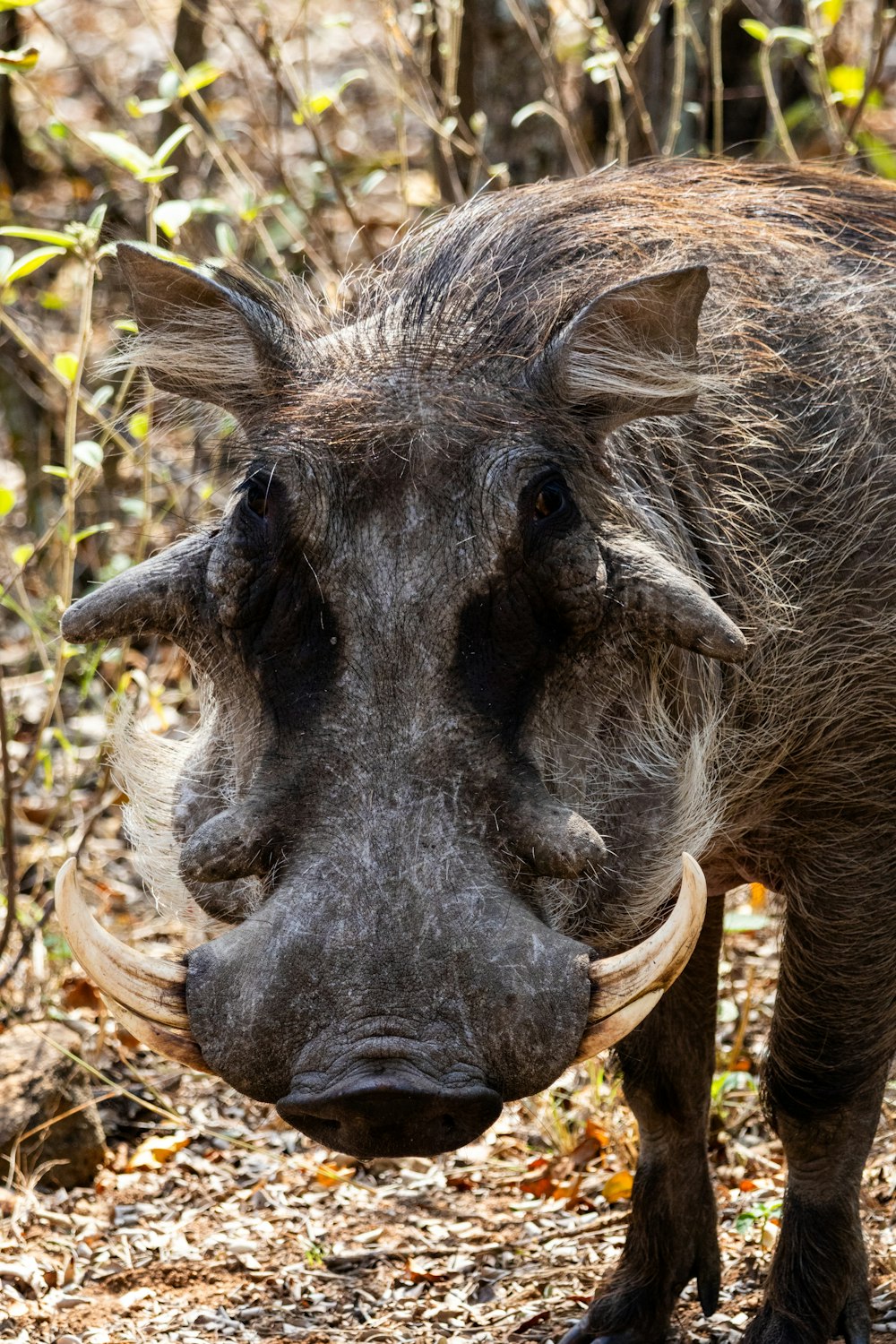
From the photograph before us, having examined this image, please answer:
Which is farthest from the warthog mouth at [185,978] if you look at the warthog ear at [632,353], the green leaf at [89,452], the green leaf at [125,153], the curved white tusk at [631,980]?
the green leaf at [125,153]

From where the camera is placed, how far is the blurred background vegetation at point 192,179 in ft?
12.9

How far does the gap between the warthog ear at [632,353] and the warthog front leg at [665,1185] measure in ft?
3.86

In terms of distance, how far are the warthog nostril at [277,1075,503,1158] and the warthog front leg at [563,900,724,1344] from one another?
1317 mm

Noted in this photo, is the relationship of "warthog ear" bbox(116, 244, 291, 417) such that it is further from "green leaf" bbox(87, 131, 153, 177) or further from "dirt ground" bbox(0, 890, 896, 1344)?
"dirt ground" bbox(0, 890, 896, 1344)

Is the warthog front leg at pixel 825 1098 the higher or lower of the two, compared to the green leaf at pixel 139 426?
lower

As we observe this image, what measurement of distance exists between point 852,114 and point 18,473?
12.0 feet

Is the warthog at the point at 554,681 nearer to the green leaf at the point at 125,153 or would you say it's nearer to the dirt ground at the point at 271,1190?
the dirt ground at the point at 271,1190

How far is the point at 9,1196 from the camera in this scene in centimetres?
353

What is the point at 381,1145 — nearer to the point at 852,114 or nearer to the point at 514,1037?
the point at 514,1037

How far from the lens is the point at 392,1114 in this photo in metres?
1.91

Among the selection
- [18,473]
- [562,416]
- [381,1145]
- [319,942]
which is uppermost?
[562,416]

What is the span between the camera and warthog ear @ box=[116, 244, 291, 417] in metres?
2.54

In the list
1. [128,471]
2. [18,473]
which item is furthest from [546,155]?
[18,473]

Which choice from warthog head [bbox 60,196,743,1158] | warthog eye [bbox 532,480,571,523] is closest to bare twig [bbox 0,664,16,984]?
warthog head [bbox 60,196,743,1158]
